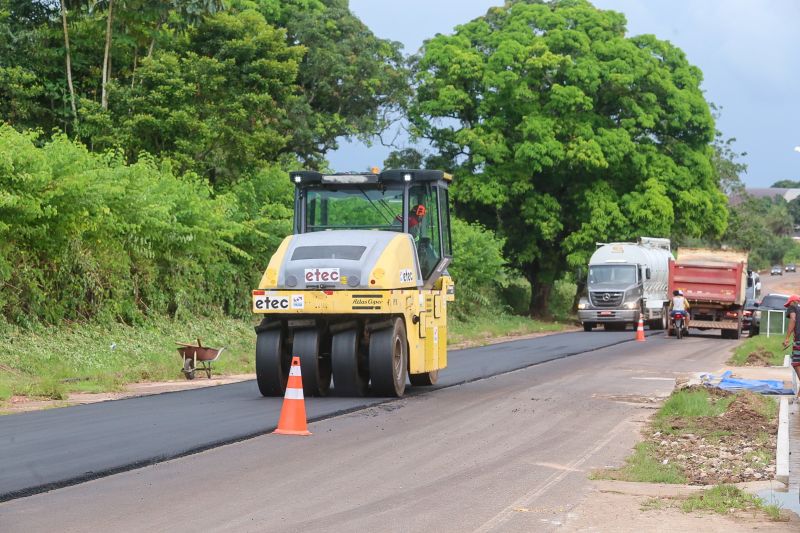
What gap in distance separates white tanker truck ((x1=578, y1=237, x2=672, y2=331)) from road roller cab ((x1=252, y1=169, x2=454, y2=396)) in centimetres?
2845

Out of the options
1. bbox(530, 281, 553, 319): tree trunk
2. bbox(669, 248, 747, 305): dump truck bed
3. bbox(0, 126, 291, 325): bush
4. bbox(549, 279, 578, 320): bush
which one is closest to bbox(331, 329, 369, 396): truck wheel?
bbox(0, 126, 291, 325): bush

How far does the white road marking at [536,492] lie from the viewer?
29.8 feet

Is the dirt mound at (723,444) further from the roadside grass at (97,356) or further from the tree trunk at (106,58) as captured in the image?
the tree trunk at (106,58)

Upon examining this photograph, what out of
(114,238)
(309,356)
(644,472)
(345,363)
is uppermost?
(114,238)

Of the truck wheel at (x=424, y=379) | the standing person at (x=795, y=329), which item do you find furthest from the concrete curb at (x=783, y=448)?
the truck wheel at (x=424, y=379)

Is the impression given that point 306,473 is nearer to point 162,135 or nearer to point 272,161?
point 162,135

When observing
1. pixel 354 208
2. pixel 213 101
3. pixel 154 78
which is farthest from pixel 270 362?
pixel 213 101

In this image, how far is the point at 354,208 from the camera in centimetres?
1942

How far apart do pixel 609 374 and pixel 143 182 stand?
10.5 metres

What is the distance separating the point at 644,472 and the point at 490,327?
30206 millimetres

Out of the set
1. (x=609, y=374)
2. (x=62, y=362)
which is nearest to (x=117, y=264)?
(x=62, y=362)

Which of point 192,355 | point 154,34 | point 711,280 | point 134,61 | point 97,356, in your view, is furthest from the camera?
point 711,280

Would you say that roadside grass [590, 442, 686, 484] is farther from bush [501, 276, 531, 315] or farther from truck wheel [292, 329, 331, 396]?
bush [501, 276, 531, 315]

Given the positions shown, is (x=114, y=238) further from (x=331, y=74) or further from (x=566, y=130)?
(x=566, y=130)
